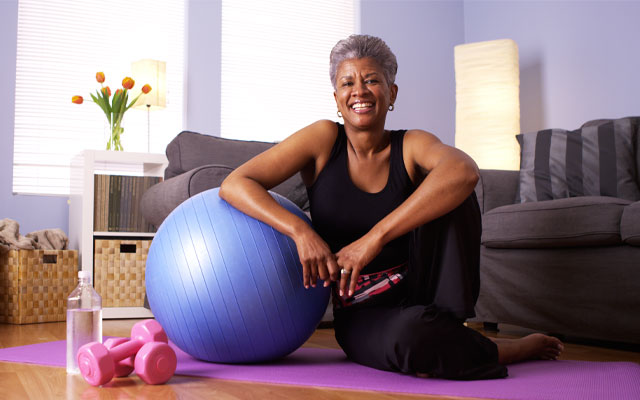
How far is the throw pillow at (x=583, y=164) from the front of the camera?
303cm

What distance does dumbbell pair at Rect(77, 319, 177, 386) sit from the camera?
1.58 m

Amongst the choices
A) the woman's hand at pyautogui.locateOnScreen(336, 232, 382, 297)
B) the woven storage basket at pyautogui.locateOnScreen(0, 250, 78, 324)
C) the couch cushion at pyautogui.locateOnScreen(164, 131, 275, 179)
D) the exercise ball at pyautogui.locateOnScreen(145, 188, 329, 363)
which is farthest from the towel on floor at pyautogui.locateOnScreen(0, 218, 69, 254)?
the woman's hand at pyautogui.locateOnScreen(336, 232, 382, 297)

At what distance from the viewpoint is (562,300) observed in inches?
101

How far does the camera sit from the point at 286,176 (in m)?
1.93

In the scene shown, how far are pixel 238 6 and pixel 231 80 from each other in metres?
0.57

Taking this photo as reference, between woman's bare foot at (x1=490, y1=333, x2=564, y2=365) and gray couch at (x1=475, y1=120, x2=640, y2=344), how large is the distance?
0.46 meters

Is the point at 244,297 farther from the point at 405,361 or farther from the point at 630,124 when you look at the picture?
the point at 630,124

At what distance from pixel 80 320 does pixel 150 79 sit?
248 cm

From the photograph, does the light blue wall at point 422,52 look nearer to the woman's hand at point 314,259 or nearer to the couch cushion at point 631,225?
the couch cushion at point 631,225

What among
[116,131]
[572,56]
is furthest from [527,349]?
[572,56]

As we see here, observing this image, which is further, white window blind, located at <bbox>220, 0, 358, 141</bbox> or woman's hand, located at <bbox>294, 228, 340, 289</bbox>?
white window blind, located at <bbox>220, 0, 358, 141</bbox>

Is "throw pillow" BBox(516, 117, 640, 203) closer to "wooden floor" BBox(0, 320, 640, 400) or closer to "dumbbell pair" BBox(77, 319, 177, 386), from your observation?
"wooden floor" BBox(0, 320, 640, 400)

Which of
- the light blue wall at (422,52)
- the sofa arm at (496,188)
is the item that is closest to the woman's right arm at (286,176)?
the sofa arm at (496,188)

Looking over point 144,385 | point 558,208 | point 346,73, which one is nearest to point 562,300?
point 558,208
